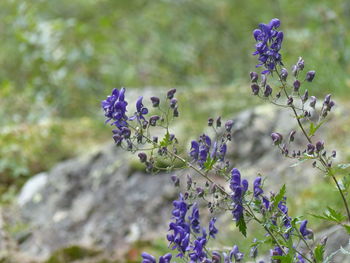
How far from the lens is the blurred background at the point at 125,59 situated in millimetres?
6719

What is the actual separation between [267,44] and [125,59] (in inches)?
345

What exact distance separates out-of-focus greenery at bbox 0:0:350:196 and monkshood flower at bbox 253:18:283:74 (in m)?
3.49

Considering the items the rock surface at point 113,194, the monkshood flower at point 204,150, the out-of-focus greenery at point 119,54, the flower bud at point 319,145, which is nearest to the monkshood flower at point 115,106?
the monkshood flower at point 204,150

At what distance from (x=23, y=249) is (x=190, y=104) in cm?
253

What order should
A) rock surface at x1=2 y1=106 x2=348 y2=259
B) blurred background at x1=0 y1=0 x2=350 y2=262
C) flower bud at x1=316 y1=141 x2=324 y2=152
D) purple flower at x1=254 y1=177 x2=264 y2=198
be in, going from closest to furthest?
1. flower bud at x1=316 y1=141 x2=324 y2=152
2. purple flower at x1=254 y1=177 x2=264 y2=198
3. rock surface at x1=2 y1=106 x2=348 y2=259
4. blurred background at x1=0 y1=0 x2=350 y2=262

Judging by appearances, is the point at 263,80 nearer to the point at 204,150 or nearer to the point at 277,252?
the point at 204,150

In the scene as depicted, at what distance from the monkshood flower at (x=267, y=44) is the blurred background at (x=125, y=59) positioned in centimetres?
368

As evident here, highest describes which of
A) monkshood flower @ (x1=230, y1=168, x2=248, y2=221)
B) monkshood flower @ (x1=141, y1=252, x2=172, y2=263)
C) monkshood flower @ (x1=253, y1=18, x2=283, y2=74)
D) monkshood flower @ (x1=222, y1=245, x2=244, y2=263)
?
monkshood flower @ (x1=253, y1=18, x2=283, y2=74)

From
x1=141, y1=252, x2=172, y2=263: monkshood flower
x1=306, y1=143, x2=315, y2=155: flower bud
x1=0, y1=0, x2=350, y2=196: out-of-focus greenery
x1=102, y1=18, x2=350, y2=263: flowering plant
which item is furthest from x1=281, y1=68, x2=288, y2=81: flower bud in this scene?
x1=0, y1=0, x2=350, y2=196: out-of-focus greenery

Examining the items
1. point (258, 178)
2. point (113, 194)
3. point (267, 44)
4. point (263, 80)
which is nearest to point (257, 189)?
point (258, 178)

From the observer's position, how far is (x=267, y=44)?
1.92 metres

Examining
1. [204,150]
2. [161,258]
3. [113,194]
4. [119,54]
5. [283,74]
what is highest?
[119,54]

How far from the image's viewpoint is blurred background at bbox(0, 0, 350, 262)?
6719 mm

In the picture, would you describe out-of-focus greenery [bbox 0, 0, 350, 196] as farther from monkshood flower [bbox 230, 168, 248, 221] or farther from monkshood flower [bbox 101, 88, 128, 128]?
monkshood flower [bbox 230, 168, 248, 221]
